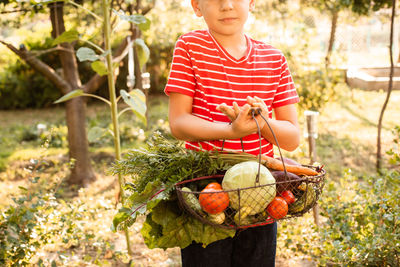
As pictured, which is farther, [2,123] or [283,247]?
[2,123]

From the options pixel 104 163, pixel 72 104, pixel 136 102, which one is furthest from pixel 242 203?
pixel 104 163

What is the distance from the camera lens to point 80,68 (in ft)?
33.3

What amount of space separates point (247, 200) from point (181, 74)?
0.53 metres

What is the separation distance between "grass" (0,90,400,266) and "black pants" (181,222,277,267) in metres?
0.46

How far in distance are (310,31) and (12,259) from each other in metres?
6.35

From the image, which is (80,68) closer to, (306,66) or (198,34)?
(306,66)

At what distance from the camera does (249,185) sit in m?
1.20

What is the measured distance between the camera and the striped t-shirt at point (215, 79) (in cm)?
148

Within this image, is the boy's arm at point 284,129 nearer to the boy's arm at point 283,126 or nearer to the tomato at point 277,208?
the boy's arm at point 283,126

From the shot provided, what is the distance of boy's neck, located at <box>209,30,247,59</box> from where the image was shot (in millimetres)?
1536

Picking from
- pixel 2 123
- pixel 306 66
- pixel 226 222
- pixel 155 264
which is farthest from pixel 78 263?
pixel 2 123

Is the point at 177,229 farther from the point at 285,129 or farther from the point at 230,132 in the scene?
the point at 285,129

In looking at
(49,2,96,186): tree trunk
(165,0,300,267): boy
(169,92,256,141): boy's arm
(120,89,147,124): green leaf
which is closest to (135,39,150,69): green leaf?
(120,89,147,124): green leaf

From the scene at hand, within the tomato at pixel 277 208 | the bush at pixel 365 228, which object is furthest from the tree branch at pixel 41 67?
the tomato at pixel 277 208
